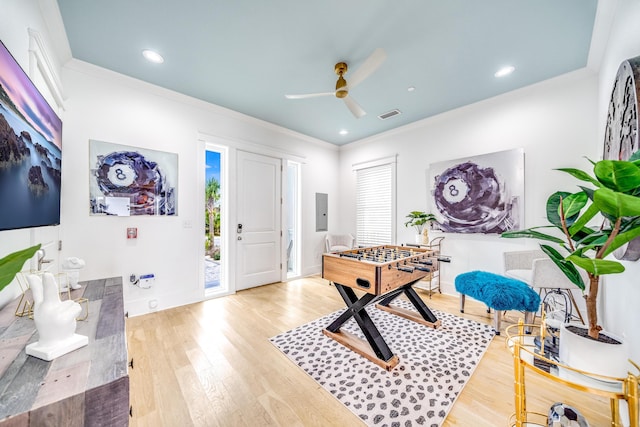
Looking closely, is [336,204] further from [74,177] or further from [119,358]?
[119,358]

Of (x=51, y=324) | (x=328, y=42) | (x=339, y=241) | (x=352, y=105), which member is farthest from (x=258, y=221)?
(x=51, y=324)

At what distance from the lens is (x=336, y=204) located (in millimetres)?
5426

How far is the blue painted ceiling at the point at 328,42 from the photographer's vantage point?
189 cm

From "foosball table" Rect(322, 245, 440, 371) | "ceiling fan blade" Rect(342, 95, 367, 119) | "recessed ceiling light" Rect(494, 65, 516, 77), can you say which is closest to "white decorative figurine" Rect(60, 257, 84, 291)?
"foosball table" Rect(322, 245, 440, 371)

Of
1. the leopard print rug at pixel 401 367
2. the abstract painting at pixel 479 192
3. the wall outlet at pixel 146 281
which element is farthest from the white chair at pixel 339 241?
the wall outlet at pixel 146 281

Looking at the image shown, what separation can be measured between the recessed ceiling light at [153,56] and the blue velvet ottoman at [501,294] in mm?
4014

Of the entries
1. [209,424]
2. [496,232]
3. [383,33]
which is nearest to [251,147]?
[383,33]

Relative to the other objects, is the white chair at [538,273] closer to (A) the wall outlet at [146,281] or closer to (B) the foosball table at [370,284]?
(B) the foosball table at [370,284]

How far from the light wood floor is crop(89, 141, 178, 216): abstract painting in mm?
1317

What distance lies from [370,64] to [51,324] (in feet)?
8.27

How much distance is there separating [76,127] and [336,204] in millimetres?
4166

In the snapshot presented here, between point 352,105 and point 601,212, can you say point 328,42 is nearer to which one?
point 352,105

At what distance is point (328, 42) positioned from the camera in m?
2.23

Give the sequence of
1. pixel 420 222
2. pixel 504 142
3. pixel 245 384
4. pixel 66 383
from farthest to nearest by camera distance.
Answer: pixel 420 222
pixel 504 142
pixel 245 384
pixel 66 383
